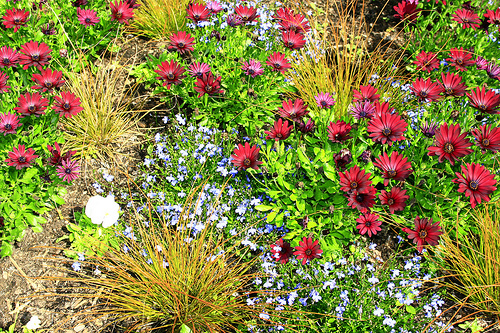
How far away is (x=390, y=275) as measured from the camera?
2.45 m

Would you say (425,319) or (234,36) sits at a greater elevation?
(234,36)

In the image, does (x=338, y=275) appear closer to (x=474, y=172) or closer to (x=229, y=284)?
Answer: (x=229, y=284)

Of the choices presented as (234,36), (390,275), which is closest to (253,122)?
(234,36)

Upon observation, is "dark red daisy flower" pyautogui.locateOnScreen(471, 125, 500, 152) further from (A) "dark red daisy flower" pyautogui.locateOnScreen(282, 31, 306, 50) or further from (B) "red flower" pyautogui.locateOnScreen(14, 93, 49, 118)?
(B) "red flower" pyautogui.locateOnScreen(14, 93, 49, 118)

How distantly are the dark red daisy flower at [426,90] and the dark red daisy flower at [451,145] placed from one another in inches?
15.6

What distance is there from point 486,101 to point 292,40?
147cm

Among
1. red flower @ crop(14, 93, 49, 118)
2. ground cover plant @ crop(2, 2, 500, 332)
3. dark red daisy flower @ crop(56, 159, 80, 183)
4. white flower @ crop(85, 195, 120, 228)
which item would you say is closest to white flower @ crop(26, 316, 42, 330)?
ground cover plant @ crop(2, 2, 500, 332)

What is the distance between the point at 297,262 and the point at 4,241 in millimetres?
2174

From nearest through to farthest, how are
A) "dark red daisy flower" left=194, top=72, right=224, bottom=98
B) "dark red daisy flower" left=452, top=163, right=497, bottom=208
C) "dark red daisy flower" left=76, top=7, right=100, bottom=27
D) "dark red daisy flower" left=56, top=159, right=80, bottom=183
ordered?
1. "dark red daisy flower" left=452, top=163, right=497, bottom=208
2. "dark red daisy flower" left=56, top=159, right=80, bottom=183
3. "dark red daisy flower" left=194, top=72, right=224, bottom=98
4. "dark red daisy flower" left=76, top=7, right=100, bottom=27

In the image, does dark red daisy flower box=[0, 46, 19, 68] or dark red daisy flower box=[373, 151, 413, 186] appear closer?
dark red daisy flower box=[373, 151, 413, 186]

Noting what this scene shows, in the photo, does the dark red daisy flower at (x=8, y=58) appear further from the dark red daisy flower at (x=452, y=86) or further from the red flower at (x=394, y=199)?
the dark red daisy flower at (x=452, y=86)

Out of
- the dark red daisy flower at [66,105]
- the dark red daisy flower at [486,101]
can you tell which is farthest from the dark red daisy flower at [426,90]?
Result: the dark red daisy flower at [66,105]

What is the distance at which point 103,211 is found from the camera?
8.21 ft

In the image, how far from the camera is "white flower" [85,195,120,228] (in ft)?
8.14
